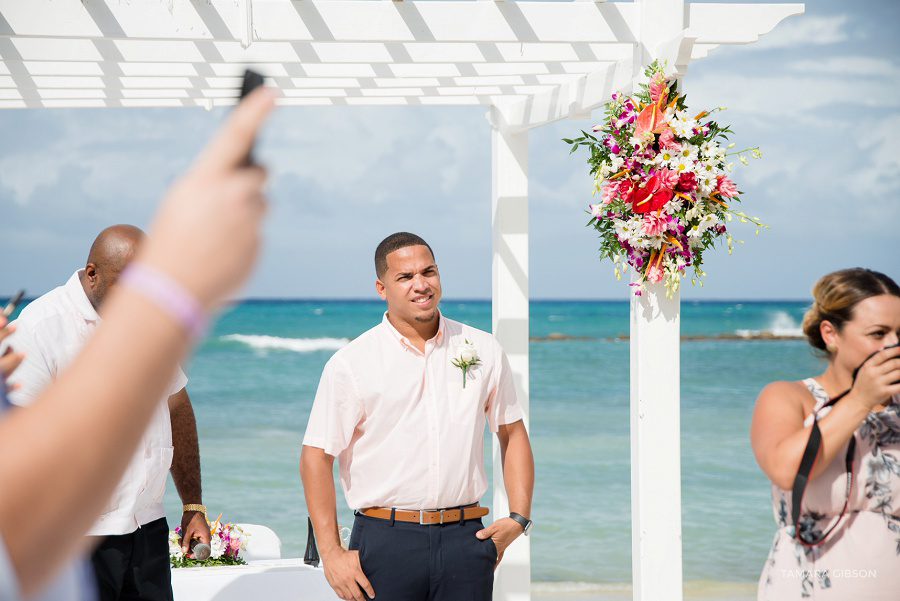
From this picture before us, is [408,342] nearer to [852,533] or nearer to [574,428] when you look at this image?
[852,533]

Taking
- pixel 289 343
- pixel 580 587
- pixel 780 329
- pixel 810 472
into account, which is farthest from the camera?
pixel 780 329

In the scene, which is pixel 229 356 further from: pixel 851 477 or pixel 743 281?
pixel 851 477

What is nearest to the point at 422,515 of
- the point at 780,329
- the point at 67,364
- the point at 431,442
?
the point at 431,442

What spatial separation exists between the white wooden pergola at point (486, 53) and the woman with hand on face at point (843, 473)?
1320 millimetres

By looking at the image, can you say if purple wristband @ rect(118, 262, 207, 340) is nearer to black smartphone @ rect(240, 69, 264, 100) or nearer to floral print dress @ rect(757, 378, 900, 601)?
black smartphone @ rect(240, 69, 264, 100)

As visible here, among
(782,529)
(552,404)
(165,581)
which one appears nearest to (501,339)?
(165,581)

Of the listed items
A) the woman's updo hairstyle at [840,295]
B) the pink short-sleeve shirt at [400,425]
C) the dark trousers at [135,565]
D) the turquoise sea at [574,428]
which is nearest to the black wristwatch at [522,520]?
the pink short-sleeve shirt at [400,425]

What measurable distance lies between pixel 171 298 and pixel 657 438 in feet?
12.9

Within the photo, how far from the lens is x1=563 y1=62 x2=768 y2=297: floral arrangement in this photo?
4102 millimetres

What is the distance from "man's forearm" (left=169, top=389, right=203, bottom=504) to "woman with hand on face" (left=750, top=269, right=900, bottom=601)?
8.11 feet

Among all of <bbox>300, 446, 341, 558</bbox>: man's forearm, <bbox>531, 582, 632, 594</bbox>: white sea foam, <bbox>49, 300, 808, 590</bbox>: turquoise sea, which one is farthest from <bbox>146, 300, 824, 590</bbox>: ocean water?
<bbox>300, 446, 341, 558</bbox>: man's forearm

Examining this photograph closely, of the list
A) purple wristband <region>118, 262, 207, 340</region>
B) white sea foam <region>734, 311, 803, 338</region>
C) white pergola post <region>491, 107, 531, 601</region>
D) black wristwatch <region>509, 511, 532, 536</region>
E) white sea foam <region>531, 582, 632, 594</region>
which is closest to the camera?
purple wristband <region>118, 262, 207, 340</region>

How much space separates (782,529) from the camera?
2.98 metres

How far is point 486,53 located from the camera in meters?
5.26
